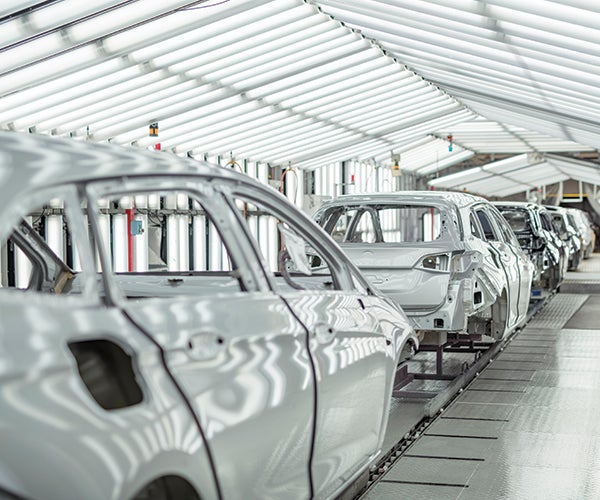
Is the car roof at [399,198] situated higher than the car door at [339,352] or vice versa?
the car roof at [399,198]

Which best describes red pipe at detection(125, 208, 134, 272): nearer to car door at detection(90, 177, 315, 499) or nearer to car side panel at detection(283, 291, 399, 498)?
car side panel at detection(283, 291, 399, 498)

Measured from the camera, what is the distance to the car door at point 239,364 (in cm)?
260

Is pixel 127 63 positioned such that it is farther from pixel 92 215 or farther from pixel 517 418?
pixel 92 215

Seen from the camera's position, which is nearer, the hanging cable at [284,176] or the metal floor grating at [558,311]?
the metal floor grating at [558,311]

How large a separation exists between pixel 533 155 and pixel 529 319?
24.9 metres

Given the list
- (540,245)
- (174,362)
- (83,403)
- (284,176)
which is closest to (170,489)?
(174,362)

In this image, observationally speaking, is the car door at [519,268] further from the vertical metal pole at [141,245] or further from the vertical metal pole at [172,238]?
the vertical metal pole at [172,238]

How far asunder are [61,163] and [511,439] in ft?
15.9

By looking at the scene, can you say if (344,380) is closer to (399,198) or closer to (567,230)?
(399,198)

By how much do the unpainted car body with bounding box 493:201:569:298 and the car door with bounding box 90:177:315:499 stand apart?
40.4 feet

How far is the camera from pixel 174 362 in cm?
252

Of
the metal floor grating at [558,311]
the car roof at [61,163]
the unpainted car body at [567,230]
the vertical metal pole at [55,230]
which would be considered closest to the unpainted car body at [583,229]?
the unpainted car body at [567,230]

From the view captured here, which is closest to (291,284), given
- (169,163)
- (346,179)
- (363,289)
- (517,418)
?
(363,289)

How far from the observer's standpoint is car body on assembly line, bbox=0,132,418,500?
2.09 m
